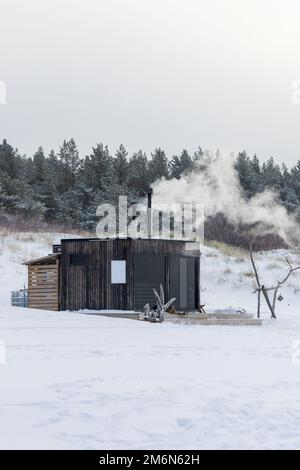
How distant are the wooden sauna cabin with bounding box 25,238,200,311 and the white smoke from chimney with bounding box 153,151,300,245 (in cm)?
1549

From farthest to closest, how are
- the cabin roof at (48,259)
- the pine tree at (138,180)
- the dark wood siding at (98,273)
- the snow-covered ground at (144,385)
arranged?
the pine tree at (138,180) < the cabin roof at (48,259) < the dark wood siding at (98,273) < the snow-covered ground at (144,385)

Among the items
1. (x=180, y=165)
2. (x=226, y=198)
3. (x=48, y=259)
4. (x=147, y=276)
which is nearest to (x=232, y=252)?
(x=226, y=198)

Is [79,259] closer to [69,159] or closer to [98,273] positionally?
[98,273]

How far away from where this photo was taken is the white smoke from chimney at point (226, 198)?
44.9m

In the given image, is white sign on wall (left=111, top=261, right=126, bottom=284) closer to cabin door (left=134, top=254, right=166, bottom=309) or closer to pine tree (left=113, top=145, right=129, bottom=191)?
cabin door (left=134, top=254, right=166, bottom=309)

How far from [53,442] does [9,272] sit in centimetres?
2931

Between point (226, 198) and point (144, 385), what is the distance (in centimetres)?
4603

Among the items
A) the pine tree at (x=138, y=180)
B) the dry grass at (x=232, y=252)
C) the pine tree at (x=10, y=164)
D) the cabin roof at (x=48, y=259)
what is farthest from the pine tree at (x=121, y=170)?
the cabin roof at (x=48, y=259)

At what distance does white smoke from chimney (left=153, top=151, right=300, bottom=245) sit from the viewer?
44.9m

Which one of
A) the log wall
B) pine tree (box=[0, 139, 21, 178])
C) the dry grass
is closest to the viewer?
the log wall

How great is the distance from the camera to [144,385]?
34.8 feet

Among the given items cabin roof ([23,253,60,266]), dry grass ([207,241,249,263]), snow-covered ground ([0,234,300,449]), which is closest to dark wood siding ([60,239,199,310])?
cabin roof ([23,253,60,266])

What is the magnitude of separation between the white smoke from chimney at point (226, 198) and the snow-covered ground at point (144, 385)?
22989 mm

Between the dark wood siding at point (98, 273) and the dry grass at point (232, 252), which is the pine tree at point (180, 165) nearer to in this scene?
the dry grass at point (232, 252)
